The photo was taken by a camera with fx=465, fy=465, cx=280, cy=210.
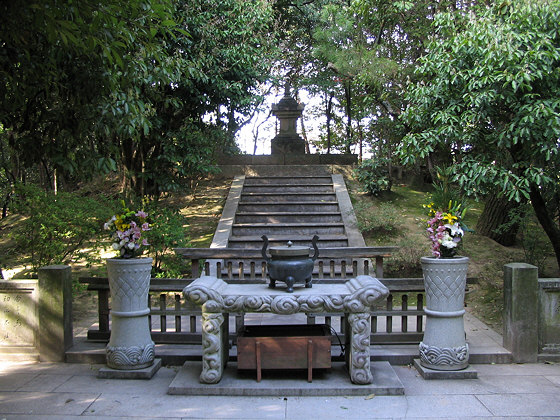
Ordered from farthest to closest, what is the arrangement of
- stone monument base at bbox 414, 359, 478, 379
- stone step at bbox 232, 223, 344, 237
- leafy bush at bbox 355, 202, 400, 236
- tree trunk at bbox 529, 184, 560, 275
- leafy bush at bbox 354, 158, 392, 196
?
leafy bush at bbox 354, 158, 392, 196 → stone step at bbox 232, 223, 344, 237 → leafy bush at bbox 355, 202, 400, 236 → tree trunk at bbox 529, 184, 560, 275 → stone monument base at bbox 414, 359, 478, 379

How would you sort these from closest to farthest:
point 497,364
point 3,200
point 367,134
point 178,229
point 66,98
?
1. point 497,364
2. point 66,98
3. point 178,229
4. point 3,200
5. point 367,134

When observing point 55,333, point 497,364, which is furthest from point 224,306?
point 497,364

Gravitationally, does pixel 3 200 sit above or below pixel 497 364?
above

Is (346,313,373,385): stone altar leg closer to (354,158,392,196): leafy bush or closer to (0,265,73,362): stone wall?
(0,265,73,362): stone wall

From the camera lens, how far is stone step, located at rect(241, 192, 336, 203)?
1052 cm

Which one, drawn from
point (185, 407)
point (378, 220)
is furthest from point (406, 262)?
point (185, 407)

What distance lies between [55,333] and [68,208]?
7.83 ft

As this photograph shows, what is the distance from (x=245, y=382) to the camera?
402cm

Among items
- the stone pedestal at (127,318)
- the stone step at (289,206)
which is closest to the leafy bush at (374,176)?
the stone step at (289,206)

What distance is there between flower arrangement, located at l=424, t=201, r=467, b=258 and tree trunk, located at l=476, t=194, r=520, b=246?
4.78 m

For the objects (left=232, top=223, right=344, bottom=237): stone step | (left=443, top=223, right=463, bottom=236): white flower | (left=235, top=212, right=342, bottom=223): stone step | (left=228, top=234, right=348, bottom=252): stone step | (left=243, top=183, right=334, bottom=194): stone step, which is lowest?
(left=228, top=234, right=348, bottom=252): stone step

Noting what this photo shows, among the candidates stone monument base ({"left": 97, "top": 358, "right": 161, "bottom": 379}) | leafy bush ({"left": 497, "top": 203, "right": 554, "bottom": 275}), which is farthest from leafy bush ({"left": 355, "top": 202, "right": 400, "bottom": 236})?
stone monument base ({"left": 97, "top": 358, "right": 161, "bottom": 379})

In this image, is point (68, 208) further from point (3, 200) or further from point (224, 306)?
point (3, 200)

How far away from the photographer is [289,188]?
36.3ft
